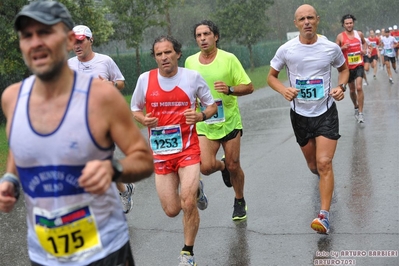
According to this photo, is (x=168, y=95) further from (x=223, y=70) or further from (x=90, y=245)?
(x=90, y=245)

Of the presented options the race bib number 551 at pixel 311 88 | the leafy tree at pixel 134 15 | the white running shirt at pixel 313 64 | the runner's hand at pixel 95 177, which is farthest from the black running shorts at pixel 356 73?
the leafy tree at pixel 134 15

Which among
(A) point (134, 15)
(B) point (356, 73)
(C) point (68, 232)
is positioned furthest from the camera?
(A) point (134, 15)

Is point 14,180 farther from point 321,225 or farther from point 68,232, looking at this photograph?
point 321,225

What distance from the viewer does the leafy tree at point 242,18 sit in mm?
39750

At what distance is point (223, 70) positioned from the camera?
24.1 ft

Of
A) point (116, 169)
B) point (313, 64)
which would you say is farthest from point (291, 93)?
point (116, 169)

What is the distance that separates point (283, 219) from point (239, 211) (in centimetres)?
47

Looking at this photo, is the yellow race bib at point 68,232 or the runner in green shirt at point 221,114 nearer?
the yellow race bib at point 68,232

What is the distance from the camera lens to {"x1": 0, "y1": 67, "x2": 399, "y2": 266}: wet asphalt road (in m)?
6.07

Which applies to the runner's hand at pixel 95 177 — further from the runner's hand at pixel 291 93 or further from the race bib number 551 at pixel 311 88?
the race bib number 551 at pixel 311 88

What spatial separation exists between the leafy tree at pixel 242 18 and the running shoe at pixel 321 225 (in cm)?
3379

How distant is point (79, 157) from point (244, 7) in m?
37.7

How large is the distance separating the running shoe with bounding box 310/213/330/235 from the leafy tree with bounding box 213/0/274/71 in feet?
111

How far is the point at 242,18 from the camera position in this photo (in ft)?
131
